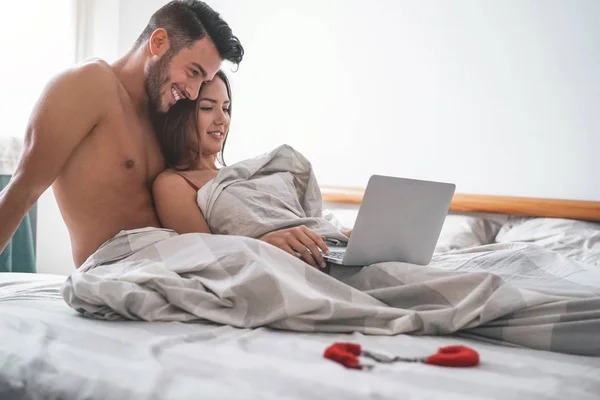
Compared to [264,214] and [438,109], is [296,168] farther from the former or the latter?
[438,109]

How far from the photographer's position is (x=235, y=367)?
87 cm

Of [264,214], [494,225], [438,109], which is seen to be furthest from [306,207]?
[438,109]

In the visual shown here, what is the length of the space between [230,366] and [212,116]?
108cm

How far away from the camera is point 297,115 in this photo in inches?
123

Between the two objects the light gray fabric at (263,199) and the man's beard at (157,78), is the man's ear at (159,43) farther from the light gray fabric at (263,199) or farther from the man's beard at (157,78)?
the light gray fabric at (263,199)

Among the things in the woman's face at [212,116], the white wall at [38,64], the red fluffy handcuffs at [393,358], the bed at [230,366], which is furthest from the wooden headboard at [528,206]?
the white wall at [38,64]

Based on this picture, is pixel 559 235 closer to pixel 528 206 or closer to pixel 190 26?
pixel 528 206

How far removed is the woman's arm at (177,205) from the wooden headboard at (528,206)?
1325 mm

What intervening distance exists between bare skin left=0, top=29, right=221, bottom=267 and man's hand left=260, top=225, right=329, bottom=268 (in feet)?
1.30

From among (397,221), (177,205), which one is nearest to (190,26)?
(177,205)

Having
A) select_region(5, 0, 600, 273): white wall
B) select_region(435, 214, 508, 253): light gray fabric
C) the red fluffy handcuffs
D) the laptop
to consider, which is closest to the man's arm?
the laptop

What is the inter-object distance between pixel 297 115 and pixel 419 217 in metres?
1.87

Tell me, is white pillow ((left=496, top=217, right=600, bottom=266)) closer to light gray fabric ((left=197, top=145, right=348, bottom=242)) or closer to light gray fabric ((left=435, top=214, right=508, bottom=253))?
light gray fabric ((left=435, top=214, right=508, bottom=253))

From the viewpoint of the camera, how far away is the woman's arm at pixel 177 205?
1.52 meters
